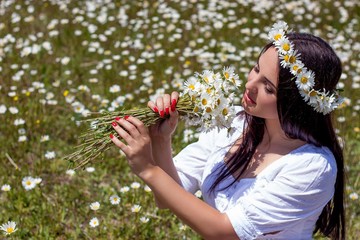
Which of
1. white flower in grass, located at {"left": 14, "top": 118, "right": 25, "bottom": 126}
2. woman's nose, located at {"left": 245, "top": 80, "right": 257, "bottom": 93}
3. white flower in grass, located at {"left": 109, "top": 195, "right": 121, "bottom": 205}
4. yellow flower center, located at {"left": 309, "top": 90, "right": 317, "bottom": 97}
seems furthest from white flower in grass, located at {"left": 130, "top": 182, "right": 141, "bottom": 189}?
yellow flower center, located at {"left": 309, "top": 90, "right": 317, "bottom": 97}

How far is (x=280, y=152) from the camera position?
2572 millimetres

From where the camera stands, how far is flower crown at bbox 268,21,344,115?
233 cm

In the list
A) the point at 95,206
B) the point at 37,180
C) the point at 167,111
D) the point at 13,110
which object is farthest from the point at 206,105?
the point at 13,110

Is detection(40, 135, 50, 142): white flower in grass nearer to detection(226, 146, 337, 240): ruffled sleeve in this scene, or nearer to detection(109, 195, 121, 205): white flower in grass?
detection(109, 195, 121, 205): white flower in grass

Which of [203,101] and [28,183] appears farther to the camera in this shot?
[28,183]

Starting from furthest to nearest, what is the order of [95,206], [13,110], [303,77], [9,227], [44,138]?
[13,110] < [44,138] < [95,206] < [9,227] < [303,77]

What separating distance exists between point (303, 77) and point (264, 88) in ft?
0.51

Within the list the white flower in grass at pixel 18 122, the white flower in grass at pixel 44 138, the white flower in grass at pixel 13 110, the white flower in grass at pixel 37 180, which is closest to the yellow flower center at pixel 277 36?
the white flower in grass at pixel 37 180

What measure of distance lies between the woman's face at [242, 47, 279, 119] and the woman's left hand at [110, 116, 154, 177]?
1.35 feet

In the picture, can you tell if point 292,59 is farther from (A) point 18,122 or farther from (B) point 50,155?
(A) point 18,122

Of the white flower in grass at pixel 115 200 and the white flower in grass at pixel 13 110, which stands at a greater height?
the white flower in grass at pixel 115 200

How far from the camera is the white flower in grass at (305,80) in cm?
233

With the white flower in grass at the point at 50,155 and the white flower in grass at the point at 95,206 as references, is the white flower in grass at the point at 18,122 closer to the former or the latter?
the white flower in grass at the point at 50,155

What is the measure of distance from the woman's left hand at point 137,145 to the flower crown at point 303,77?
56 centimetres
